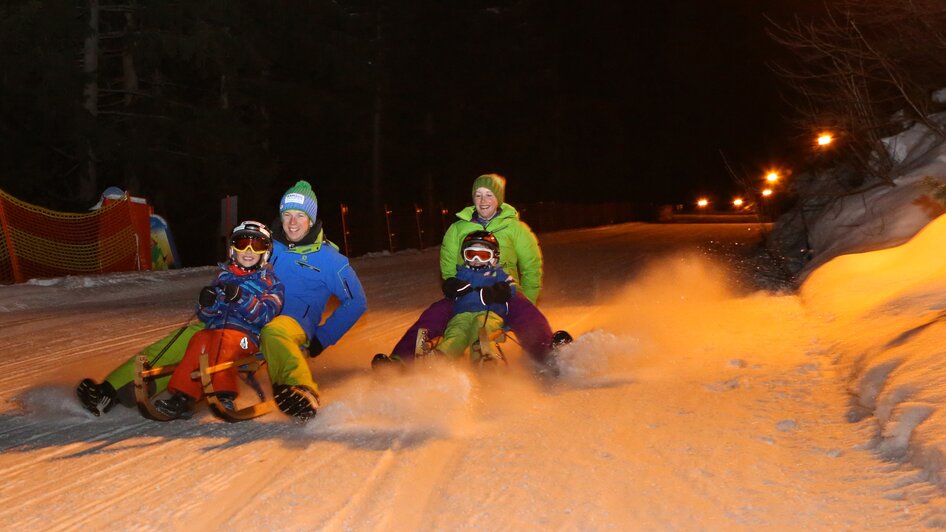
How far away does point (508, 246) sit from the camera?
29.6 feet

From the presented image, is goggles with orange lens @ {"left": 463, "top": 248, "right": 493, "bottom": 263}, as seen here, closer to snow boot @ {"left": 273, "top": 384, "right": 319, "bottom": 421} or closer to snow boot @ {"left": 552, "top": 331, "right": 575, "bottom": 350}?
snow boot @ {"left": 552, "top": 331, "right": 575, "bottom": 350}

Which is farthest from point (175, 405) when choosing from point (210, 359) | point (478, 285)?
point (478, 285)

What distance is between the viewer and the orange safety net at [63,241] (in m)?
16.8

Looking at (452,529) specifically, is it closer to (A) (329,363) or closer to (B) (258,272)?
(B) (258,272)

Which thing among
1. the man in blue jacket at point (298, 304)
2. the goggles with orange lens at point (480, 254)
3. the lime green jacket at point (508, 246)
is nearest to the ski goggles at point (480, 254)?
the goggles with orange lens at point (480, 254)

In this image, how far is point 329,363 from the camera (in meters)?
8.84

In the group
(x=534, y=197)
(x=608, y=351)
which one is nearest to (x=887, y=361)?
(x=608, y=351)

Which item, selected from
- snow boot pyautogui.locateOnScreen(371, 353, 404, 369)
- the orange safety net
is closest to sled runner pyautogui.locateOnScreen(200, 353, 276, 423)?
snow boot pyautogui.locateOnScreen(371, 353, 404, 369)

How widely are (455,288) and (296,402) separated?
2435mm

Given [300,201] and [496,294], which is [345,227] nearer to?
[496,294]

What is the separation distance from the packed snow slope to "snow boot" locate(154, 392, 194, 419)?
84mm

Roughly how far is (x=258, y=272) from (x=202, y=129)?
73.6 feet

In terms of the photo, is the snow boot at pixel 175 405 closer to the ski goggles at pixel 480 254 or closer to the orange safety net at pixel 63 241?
the ski goggles at pixel 480 254

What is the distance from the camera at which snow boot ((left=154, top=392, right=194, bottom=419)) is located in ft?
20.9
